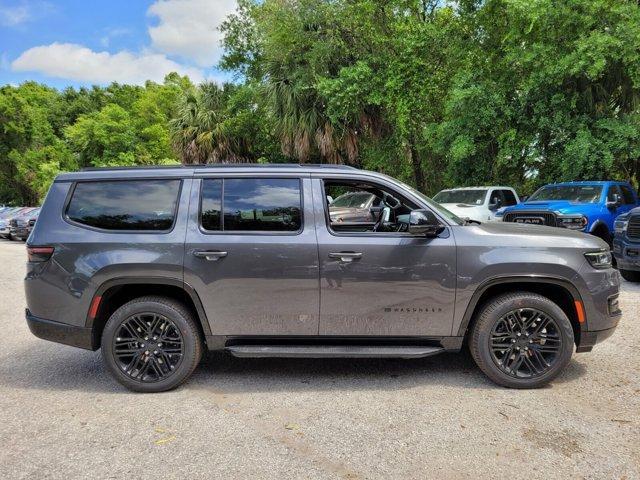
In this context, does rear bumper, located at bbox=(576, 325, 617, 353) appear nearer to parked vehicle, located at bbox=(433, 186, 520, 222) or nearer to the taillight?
the taillight

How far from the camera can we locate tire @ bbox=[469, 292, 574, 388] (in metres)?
3.88

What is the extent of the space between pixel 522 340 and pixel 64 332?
3.91m

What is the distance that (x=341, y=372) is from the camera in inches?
172

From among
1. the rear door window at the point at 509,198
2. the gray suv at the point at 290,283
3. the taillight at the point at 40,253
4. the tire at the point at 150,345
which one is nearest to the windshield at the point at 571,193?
the rear door window at the point at 509,198

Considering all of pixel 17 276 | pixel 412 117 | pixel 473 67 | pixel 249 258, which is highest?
pixel 473 67

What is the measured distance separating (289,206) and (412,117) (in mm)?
13557

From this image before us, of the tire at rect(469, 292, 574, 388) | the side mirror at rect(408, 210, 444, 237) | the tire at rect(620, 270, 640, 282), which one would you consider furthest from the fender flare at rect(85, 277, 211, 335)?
the tire at rect(620, 270, 640, 282)

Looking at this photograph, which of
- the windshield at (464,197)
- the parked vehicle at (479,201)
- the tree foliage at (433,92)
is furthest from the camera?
the windshield at (464,197)

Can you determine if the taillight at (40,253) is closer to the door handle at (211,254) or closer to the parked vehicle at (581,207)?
the door handle at (211,254)

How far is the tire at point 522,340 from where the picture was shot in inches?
153

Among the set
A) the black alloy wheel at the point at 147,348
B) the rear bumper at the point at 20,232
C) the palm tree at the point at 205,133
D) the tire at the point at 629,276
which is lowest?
the rear bumper at the point at 20,232

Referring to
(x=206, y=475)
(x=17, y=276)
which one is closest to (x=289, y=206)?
(x=206, y=475)

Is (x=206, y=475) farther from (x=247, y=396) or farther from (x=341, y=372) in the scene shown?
(x=341, y=372)

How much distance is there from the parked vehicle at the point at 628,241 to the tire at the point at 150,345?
7.36m
